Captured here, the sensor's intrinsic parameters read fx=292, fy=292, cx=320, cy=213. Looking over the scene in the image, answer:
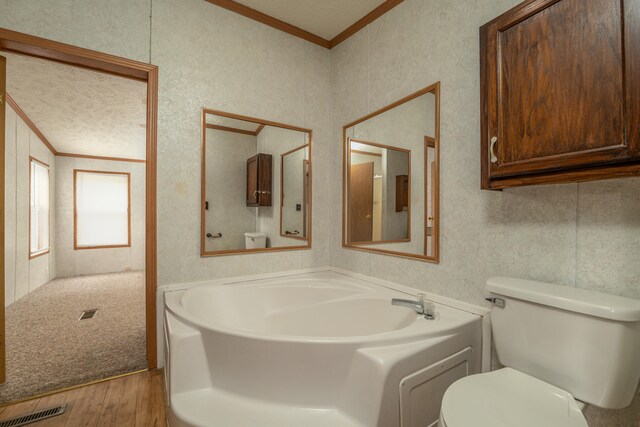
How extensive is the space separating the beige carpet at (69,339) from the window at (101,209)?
1593 millimetres

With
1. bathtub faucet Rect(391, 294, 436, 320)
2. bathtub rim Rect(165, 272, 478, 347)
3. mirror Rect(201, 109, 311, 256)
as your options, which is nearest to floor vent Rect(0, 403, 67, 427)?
bathtub rim Rect(165, 272, 478, 347)

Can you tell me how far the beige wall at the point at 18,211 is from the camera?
3340mm

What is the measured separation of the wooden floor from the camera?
4.97 ft

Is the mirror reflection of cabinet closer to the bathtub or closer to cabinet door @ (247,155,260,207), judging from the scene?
the bathtub

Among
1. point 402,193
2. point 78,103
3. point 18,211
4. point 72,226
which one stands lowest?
point 72,226

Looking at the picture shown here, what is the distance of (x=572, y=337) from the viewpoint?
104 cm

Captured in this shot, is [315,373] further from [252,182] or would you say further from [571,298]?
[252,182]

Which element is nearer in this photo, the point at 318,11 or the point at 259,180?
the point at 318,11

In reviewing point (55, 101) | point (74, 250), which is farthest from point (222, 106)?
point (74, 250)

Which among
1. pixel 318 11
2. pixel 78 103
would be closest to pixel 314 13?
pixel 318 11

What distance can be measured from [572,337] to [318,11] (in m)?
2.47

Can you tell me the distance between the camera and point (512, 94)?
3.83 ft

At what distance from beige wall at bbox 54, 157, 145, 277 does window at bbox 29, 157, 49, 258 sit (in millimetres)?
476

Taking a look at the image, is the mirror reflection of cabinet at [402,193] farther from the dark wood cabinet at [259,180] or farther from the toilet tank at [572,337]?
the dark wood cabinet at [259,180]
